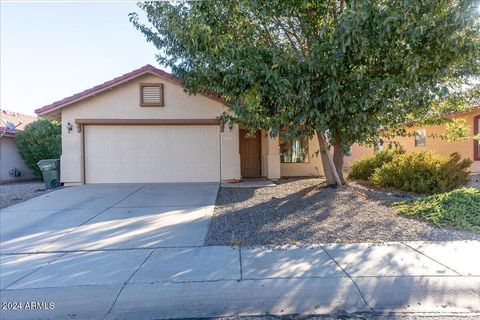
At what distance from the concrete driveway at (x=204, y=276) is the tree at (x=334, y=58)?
282 centimetres

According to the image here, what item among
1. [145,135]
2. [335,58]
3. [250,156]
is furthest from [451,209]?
[145,135]

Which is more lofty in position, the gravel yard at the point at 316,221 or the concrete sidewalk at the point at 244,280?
the gravel yard at the point at 316,221

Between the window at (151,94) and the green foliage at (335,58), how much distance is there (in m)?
4.45

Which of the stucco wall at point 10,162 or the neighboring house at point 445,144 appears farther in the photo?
the stucco wall at point 10,162

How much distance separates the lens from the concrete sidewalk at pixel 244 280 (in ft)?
11.3

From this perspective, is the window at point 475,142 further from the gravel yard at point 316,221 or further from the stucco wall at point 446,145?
the gravel yard at point 316,221

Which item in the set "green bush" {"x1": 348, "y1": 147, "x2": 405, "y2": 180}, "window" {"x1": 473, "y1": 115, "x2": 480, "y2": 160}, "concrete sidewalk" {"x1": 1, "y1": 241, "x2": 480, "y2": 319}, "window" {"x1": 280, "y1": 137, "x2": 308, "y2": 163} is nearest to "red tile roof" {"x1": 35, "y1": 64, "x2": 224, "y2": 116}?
"window" {"x1": 280, "y1": 137, "x2": 308, "y2": 163}

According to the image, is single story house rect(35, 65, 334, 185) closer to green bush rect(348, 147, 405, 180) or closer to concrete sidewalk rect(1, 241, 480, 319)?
green bush rect(348, 147, 405, 180)

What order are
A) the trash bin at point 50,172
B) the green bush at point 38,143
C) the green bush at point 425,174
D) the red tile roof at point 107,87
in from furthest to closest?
the green bush at point 38,143 → the trash bin at point 50,172 → the red tile roof at point 107,87 → the green bush at point 425,174

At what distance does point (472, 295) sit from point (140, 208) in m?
7.09

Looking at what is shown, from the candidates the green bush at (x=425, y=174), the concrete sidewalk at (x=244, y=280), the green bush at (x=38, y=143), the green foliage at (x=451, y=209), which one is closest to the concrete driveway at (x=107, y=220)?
the concrete sidewalk at (x=244, y=280)

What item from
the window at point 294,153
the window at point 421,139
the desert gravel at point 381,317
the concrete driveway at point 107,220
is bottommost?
the desert gravel at point 381,317

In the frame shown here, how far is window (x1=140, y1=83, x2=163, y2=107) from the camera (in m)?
12.3

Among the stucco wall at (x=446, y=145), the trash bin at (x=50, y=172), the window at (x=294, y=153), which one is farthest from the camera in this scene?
the stucco wall at (x=446, y=145)
